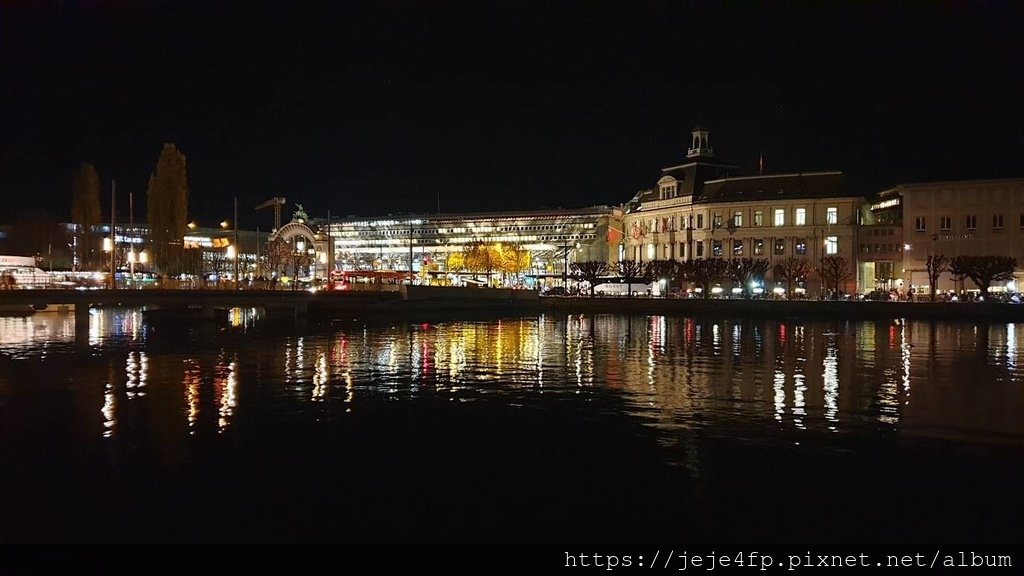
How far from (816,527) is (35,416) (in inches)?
799

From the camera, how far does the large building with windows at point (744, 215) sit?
108m

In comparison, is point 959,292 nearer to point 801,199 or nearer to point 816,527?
point 801,199

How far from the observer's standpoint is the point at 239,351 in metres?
43.9

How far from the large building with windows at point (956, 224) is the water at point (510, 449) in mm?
63676

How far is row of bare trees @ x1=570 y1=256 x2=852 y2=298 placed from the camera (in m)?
102

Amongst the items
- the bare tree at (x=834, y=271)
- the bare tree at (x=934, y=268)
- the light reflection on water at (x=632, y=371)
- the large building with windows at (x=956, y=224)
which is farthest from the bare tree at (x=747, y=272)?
the light reflection on water at (x=632, y=371)

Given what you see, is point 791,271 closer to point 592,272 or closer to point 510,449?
point 592,272

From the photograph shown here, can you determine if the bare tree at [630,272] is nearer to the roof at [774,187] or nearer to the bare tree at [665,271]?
the bare tree at [665,271]

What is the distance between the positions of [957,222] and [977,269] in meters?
11.0

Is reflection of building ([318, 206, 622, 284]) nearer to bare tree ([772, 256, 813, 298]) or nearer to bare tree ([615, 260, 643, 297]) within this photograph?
bare tree ([615, 260, 643, 297])

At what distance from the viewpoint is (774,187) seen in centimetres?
11388

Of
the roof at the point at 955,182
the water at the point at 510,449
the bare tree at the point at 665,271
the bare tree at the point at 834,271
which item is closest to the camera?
the water at the point at 510,449

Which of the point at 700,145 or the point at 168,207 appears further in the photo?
the point at 700,145

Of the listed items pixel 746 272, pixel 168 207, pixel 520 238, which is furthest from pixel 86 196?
pixel 520 238
